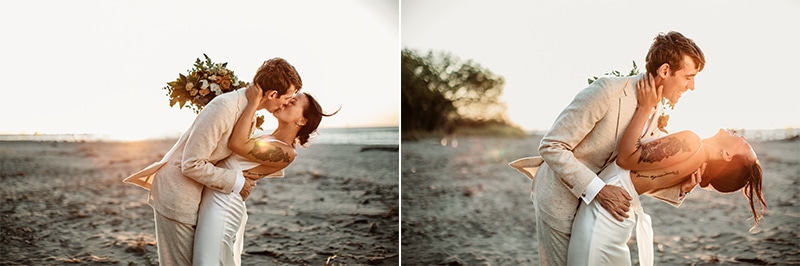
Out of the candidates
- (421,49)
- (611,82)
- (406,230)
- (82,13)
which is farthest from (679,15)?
(82,13)

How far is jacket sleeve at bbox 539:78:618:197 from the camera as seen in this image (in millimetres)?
3217

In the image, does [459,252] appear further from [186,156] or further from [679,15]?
[186,156]

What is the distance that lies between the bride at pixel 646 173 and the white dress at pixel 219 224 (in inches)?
56.5

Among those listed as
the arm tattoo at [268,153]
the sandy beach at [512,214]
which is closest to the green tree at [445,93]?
the sandy beach at [512,214]

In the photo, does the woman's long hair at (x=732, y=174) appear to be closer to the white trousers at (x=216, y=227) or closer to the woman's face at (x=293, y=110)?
the woman's face at (x=293, y=110)

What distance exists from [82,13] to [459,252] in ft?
9.00

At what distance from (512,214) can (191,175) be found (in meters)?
2.95

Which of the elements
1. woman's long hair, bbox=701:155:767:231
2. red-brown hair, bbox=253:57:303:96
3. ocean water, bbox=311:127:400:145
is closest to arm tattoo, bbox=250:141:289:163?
red-brown hair, bbox=253:57:303:96

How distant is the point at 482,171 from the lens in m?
6.06

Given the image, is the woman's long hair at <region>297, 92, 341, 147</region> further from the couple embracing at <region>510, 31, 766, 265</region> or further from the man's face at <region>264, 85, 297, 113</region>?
the couple embracing at <region>510, 31, 766, 265</region>

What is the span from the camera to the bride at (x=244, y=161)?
3498mm

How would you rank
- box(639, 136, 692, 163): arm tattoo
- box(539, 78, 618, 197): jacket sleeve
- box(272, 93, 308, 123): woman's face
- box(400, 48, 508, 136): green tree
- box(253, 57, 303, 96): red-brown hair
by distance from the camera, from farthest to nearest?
1. box(400, 48, 508, 136): green tree
2. box(272, 93, 308, 123): woman's face
3. box(253, 57, 303, 96): red-brown hair
4. box(639, 136, 692, 163): arm tattoo
5. box(539, 78, 618, 197): jacket sleeve

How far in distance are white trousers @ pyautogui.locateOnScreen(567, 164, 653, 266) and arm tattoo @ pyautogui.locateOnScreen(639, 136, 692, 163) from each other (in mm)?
104

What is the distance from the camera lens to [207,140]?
3441 mm
